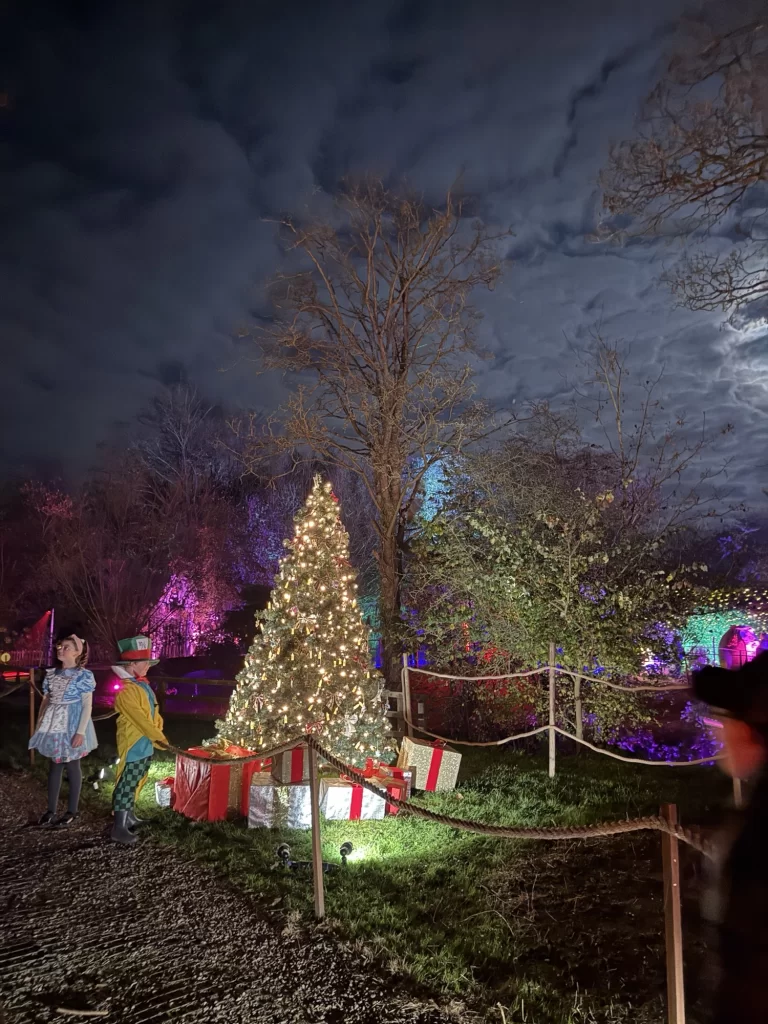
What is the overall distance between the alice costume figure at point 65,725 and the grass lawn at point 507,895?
84 cm

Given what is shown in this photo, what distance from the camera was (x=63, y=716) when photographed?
6.14 meters

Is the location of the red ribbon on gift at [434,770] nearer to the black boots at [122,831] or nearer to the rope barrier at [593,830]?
the black boots at [122,831]

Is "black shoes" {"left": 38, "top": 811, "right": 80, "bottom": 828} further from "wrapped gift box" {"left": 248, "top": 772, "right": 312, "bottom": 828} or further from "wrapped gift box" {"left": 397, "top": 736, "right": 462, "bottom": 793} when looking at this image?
"wrapped gift box" {"left": 397, "top": 736, "right": 462, "bottom": 793}

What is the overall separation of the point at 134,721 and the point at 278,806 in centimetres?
155

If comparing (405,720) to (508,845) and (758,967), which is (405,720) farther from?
(758,967)

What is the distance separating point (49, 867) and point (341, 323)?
9.73 metres

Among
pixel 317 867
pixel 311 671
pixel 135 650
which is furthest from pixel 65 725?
pixel 317 867

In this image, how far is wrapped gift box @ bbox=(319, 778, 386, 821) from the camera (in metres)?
6.18

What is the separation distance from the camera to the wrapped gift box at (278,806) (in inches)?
238

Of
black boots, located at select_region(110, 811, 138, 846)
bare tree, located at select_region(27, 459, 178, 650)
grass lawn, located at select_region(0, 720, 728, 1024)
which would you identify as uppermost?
bare tree, located at select_region(27, 459, 178, 650)

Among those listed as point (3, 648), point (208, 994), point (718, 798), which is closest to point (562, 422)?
point (718, 798)

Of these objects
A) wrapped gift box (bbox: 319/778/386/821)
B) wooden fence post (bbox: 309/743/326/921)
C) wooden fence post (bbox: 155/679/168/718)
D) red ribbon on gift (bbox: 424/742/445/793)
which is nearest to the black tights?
wrapped gift box (bbox: 319/778/386/821)

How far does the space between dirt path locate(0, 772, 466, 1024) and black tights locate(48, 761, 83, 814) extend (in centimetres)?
109

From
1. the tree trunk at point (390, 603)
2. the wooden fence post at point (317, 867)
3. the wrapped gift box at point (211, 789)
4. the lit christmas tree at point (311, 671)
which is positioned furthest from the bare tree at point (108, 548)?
the wooden fence post at point (317, 867)
